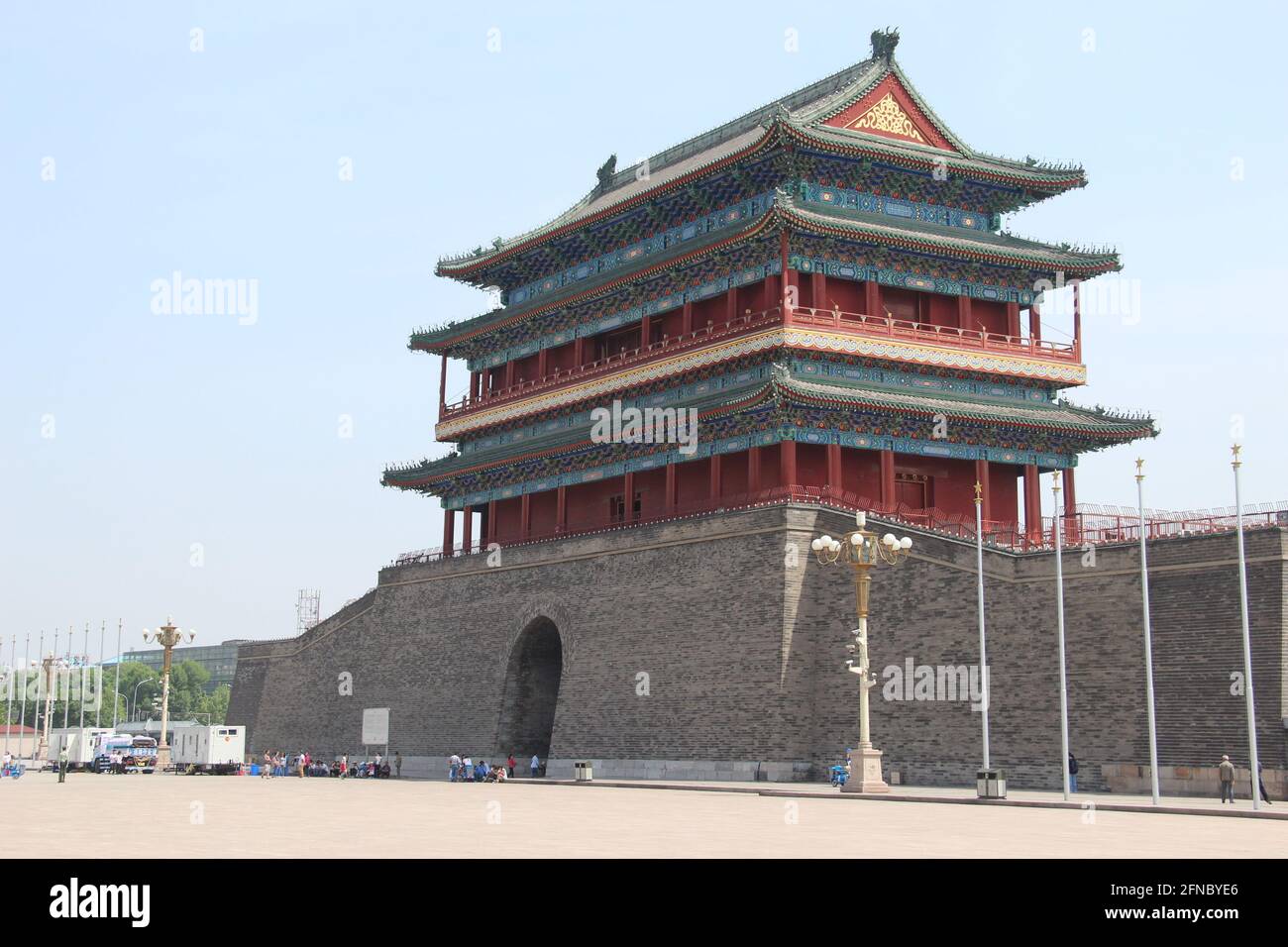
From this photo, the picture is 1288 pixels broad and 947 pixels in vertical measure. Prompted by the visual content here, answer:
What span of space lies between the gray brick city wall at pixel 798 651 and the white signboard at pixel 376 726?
1.59 feet

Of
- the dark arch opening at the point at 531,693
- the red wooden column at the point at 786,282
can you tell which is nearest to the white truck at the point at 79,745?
the dark arch opening at the point at 531,693

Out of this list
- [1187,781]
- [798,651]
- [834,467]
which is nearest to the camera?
[1187,781]

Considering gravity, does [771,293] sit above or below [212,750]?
above

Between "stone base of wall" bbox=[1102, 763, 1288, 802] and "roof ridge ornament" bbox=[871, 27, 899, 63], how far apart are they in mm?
27058

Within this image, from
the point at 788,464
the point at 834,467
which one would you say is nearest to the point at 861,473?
the point at 834,467

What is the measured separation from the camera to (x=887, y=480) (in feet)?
155

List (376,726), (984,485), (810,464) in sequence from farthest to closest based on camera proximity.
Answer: (376,726) → (984,485) → (810,464)

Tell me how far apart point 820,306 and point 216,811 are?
2595 centimetres

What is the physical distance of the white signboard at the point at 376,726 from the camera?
60125 mm

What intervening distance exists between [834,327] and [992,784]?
18.9 metres

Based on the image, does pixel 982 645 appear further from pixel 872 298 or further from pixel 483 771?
pixel 483 771

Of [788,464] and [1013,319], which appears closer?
[788,464]

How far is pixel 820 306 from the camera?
158ft

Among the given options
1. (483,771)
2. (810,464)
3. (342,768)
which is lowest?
(342,768)
